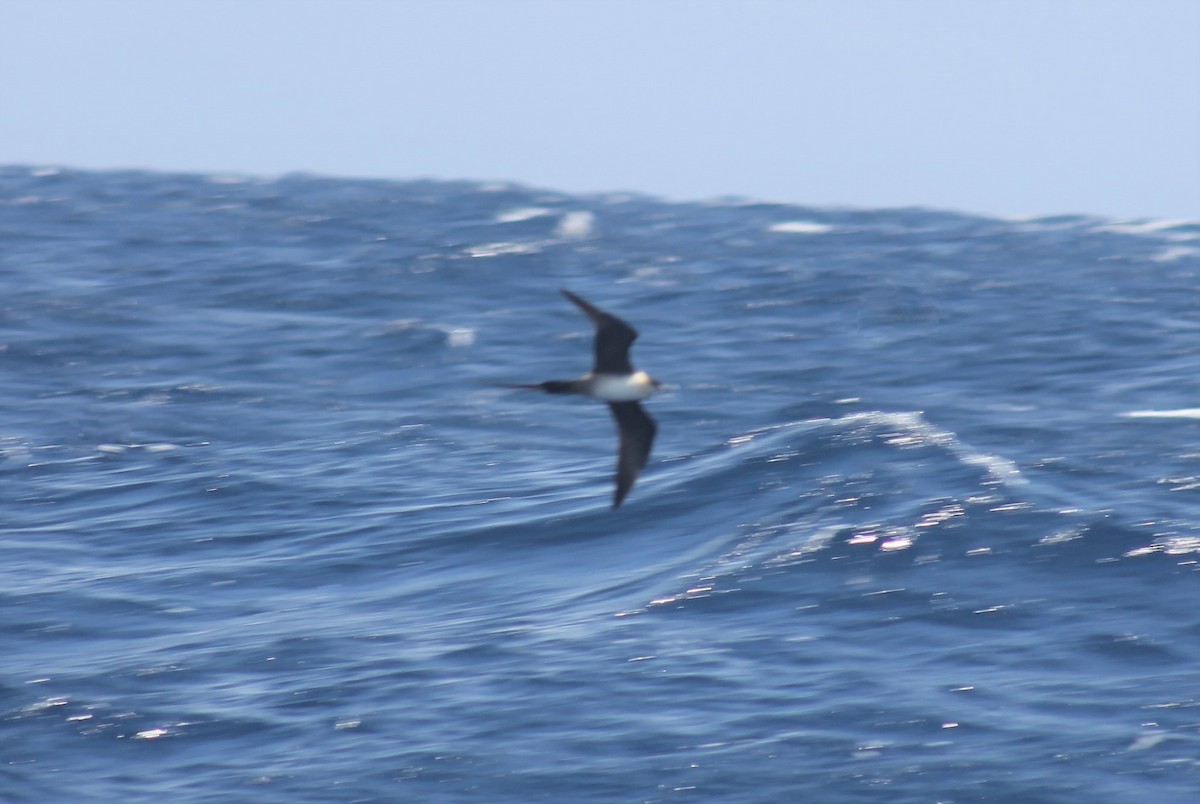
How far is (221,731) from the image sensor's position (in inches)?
591

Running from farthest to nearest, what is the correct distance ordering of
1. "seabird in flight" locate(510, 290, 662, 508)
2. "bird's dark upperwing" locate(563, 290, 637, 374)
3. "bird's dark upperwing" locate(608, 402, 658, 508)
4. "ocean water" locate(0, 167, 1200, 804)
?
"ocean water" locate(0, 167, 1200, 804) < "bird's dark upperwing" locate(608, 402, 658, 508) < "seabird in flight" locate(510, 290, 662, 508) < "bird's dark upperwing" locate(563, 290, 637, 374)

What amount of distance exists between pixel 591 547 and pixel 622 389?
7137mm

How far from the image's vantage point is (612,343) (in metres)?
12.0

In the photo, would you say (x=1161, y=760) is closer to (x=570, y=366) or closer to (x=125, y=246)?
(x=570, y=366)

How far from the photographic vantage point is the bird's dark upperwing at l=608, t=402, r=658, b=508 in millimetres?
12375

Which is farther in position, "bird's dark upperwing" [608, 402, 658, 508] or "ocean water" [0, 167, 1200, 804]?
"ocean water" [0, 167, 1200, 804]

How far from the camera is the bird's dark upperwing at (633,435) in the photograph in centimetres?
1238

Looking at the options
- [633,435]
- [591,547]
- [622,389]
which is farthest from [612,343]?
[591,547]

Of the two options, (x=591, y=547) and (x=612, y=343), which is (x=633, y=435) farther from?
(x=591, y=547)

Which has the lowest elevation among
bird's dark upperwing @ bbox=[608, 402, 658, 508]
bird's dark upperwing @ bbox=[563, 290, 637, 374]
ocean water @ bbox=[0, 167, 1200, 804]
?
ocean water @ bbox=[0, 167, 1200, 804]

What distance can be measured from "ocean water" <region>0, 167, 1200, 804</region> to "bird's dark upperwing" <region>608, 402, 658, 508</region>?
3.07 m

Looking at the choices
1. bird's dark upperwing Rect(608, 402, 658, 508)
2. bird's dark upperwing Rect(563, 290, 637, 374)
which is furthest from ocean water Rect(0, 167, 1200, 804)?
bird's dark upperwing Rect(563, 290, 637, 374)

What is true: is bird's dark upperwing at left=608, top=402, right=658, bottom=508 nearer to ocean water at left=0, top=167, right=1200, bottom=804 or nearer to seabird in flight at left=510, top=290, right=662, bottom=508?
seabird in flight at left=510, top=290, right=662, bottom=508

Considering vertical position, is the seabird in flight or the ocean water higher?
the seabird in flight
